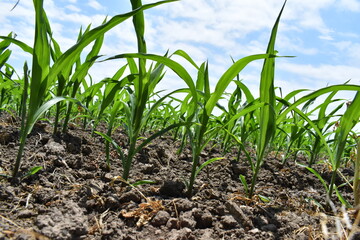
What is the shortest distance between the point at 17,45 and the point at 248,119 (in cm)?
139

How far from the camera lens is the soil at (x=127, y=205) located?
0.97 meters

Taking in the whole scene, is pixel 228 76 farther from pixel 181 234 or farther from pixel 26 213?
pixel 26 213

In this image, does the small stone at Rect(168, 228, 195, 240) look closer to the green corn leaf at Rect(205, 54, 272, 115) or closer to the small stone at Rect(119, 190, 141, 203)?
the small stone at Rect(119, 190, 141, 203)

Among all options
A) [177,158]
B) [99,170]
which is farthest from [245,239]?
[177,158]

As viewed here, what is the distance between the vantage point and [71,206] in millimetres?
1027

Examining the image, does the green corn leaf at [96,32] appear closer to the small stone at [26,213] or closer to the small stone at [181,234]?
the small stone at [26,213]

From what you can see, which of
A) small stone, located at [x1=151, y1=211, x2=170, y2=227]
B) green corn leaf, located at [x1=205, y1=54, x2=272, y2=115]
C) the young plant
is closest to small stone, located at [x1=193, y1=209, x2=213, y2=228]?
small stone, located at [x1=151, y1=211, x2=170, y2=227]

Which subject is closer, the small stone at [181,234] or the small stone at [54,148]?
the small stone at [181,234]

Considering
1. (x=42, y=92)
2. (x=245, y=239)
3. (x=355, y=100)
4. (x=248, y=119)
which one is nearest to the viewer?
(x=245, y=239)

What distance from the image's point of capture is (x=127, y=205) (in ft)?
3.78

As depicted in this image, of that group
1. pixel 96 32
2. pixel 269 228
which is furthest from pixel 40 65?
pixel 269 228

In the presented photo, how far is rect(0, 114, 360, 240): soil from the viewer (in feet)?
3.18

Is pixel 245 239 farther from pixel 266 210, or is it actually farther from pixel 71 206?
pixel 71 206

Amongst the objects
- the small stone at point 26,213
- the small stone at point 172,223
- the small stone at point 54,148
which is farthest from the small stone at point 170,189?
the small stone at point 54,148
